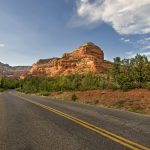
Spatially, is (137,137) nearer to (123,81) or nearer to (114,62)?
(123,81)

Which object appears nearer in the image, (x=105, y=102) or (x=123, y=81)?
(x=105, y=102)

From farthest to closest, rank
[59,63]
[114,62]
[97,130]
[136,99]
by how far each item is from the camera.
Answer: [59,63] → [114,62] → [136,99] → [97,130]

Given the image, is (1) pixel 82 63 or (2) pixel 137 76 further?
(1) pixel 82 63

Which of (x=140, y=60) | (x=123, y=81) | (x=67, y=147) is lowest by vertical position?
(x=67, y=147)

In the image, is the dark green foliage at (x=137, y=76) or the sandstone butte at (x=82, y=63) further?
the sandstone butte at (x=82, y=63)

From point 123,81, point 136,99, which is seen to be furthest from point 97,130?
point 123,81

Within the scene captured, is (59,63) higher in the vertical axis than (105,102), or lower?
higher

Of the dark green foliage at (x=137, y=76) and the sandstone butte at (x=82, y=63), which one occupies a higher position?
the sandstone butte at (x=82, y=63)

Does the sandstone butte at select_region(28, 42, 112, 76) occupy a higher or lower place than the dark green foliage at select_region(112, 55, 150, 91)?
higher

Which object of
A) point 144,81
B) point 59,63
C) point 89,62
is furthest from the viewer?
point 59,63

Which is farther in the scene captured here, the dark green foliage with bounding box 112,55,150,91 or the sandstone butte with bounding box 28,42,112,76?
the sandstone butte with bounding box 28,42,112,76

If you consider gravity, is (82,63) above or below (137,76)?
above

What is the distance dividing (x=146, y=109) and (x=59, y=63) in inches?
6735

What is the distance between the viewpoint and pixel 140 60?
2944 centimetres
